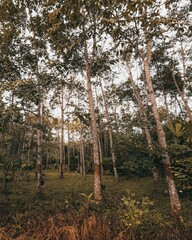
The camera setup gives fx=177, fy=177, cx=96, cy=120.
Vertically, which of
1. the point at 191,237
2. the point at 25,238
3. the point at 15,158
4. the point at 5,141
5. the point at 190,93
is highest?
the point at 190,93

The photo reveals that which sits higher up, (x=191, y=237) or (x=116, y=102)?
(x=116, y=102)

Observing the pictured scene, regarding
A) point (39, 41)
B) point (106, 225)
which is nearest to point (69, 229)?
point (106, 225)

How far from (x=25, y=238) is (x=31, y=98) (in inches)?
239

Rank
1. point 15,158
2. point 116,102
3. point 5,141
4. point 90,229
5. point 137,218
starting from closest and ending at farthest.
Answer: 1. point 90,229
2. point 137,218
3. point 15,158
4. point 5,141
5. point 116,102

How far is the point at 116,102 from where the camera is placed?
2180 cm

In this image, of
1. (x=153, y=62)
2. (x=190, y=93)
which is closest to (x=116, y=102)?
(x=153, y=62)

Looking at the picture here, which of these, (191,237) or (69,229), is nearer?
(69,229)

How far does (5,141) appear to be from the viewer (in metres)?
9.05

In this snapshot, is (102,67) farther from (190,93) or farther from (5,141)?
(190,93)

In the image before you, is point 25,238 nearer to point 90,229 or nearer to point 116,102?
point 90,229

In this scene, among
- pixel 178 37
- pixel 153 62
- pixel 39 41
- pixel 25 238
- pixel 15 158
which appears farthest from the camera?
pixel 153 62

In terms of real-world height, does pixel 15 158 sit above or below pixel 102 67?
below

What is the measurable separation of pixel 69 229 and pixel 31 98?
20.4ft

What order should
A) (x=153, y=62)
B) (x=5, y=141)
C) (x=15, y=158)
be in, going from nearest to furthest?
(x=15, y=158) < (x=5, y=141) < (x=153, y=62)
